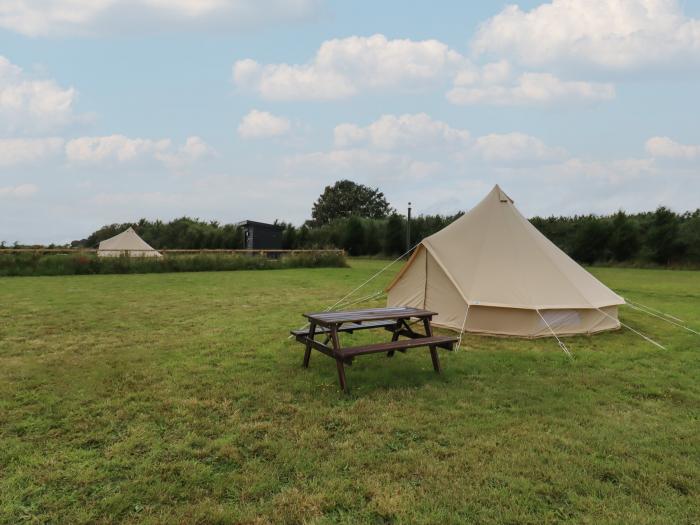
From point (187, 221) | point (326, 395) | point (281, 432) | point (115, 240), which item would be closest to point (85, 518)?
point (281, 432)

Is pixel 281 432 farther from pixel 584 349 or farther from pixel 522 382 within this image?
pixel 584 349

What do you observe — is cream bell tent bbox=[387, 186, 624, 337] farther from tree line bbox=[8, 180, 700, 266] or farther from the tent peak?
tree line bbox=[8, 180, 700, 266]

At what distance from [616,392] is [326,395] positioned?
8.81 ft

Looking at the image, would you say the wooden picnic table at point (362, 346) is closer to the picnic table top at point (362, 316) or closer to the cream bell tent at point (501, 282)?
the picnic table top at point (362, 316)

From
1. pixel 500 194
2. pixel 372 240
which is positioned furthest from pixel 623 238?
pixel 500 194

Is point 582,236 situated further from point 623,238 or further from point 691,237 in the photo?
point 691,237

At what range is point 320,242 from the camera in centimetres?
3394

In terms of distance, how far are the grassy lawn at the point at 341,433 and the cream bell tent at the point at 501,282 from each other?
0.45 m

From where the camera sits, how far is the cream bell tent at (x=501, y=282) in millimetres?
6656

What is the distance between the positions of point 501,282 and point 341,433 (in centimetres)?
421

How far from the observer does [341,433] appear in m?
3.37

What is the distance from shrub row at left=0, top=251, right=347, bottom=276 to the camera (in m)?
16.7

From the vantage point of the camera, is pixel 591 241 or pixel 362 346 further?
pixel 591 241

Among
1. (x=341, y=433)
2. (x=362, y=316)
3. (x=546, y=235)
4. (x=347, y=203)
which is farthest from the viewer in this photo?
(x=347, y=203)
